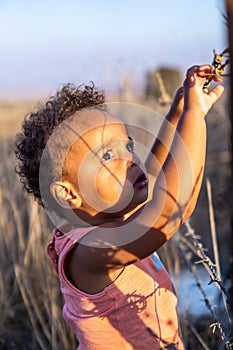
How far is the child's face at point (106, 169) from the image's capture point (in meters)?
1.27

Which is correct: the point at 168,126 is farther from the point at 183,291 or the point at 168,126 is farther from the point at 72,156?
the point at 183,291

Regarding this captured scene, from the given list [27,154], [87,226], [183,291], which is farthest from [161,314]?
[183,291]

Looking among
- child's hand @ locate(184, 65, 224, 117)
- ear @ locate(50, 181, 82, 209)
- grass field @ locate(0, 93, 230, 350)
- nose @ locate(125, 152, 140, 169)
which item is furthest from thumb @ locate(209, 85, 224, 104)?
grass field @ locate(0, 93, 230, 350)

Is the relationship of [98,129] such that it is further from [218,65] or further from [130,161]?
[218,65]

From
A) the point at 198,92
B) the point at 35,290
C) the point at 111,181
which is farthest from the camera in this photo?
the point at 35,290

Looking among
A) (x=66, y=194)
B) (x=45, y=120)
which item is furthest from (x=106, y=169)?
(x=45, y=120)

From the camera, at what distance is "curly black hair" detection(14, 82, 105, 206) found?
1.42 meters

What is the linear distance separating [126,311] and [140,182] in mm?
287

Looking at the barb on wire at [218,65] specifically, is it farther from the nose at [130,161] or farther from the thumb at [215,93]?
the nose at [130,161]

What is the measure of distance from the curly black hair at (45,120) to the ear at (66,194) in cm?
11

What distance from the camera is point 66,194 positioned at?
4.43 ft

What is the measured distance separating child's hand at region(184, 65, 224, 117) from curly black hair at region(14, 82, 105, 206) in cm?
39

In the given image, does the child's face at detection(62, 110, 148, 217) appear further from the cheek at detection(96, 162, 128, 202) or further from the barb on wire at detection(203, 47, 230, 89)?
the barb on wire at detection(203, 47, 230, 89)

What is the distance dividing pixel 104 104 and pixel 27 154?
8.6 inches
